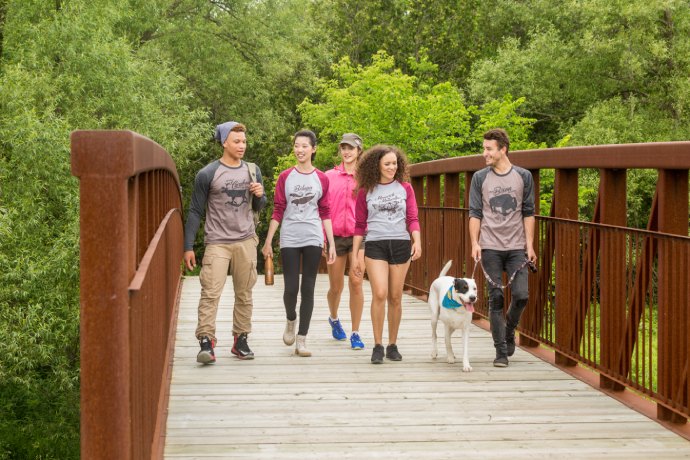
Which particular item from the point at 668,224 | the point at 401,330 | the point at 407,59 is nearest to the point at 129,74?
the point at 407,59

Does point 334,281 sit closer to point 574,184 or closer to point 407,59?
point 574,184

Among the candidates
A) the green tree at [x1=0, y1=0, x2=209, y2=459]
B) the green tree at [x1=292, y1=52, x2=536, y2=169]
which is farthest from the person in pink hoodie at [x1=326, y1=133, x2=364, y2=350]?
the green tree at [x1=292, y1=52, x2=536, y2=169]

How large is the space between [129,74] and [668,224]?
22950mm

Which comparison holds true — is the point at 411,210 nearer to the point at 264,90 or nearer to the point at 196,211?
the point at 196,211

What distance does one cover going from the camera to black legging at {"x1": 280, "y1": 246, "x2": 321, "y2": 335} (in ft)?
27.0

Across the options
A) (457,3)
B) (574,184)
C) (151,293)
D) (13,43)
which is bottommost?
(151,293)

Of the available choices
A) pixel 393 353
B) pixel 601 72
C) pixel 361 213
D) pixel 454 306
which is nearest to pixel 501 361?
pixel 454 306

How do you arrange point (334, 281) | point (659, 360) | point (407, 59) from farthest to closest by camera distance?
1. point (407, 59)
2. point (334, 281)
3. point (659, 360)

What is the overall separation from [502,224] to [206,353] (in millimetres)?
2290

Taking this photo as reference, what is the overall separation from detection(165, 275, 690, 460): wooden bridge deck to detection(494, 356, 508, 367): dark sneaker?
0.06 metres

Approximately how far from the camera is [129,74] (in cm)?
2734

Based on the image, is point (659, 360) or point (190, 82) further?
point (190, 82)

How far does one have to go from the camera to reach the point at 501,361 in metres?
7.82

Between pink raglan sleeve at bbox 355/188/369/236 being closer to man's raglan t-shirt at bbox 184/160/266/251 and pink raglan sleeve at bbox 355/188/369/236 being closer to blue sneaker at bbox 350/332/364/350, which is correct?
man's raglan t-shirt at bbox 184/160/266/251
